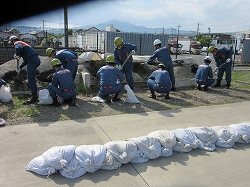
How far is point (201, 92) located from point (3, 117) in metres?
5.89

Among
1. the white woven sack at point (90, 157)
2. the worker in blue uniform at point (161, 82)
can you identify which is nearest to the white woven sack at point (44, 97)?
the worker in blue uniform at point (161, 82)

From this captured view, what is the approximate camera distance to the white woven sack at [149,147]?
3303 millimetres

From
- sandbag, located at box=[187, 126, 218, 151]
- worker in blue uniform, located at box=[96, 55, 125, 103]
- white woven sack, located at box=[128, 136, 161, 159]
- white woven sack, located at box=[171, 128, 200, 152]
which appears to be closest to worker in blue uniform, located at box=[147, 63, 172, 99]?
worker in blue uniform, located at box=[96, 55, 125, 103]

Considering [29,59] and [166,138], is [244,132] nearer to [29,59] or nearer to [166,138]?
[166,138]

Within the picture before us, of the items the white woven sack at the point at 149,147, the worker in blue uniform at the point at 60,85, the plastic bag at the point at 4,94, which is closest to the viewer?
the white woven sack at the point at 149,147

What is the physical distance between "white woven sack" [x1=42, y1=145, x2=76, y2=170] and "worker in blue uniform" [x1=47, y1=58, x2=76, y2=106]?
9.07 feet

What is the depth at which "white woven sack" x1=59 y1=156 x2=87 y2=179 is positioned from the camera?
2.87 metres

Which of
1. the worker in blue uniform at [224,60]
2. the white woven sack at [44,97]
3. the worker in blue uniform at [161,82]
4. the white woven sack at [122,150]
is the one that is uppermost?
the worker in blue uniform at [224,60]

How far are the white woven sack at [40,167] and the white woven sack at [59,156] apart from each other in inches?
2.2

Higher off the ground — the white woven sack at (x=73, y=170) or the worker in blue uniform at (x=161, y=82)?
the worker in blue uniform at (x=161, y=82)

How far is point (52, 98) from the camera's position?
5703 millimetres

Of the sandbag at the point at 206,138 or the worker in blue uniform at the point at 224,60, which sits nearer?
the sandbag at the point at 206,138

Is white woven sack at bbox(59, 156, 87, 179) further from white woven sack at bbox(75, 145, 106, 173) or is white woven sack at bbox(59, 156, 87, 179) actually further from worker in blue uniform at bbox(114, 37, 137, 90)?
worker in blue uniform at bbox(114, 37, 137, 90)

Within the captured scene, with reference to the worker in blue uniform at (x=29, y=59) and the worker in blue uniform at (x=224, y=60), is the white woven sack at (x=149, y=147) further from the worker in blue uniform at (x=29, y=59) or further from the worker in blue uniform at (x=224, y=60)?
the worker in blue uniform at (x=224, y=60)
